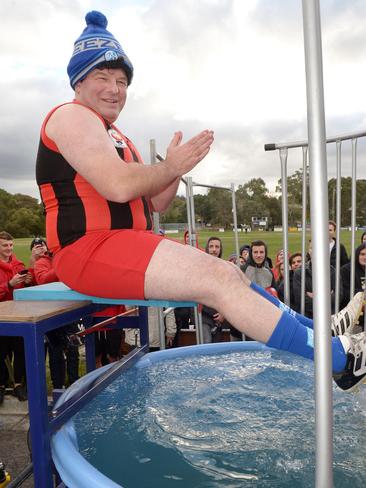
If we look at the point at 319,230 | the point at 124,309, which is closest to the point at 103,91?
the point at 319,230

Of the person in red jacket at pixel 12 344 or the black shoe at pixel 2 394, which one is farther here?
the person in red jacket at pixel 12 344

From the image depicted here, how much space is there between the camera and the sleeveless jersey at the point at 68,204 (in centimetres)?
138

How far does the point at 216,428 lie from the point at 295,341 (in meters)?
0.42

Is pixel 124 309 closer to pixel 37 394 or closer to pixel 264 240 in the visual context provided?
pixel 37 394

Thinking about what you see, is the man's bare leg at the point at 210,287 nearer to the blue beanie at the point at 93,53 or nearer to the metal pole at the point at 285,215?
the blue beanie at the point at 93,53

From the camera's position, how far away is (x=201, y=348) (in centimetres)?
216

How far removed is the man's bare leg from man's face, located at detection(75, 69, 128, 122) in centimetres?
56

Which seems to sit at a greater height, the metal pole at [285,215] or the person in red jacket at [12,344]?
the metal pole at [285,215]

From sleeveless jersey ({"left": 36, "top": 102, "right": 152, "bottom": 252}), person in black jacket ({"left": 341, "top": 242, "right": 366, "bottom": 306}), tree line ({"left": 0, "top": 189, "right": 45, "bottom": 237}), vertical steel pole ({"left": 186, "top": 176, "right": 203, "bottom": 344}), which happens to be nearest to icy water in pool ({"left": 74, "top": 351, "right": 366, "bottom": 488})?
sleeveless jersey ({"left": 36, "top": 102, "right": 152, "bottom": 252})

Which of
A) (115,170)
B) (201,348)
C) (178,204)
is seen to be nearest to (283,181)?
(201,348)

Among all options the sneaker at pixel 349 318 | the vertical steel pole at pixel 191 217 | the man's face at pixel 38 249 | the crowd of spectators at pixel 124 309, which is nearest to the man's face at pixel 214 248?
the crowd of spectators at pixel 124 309

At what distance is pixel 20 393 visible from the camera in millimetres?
3182

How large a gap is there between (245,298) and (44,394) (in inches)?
23.5

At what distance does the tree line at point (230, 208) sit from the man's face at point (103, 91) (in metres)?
0.47
